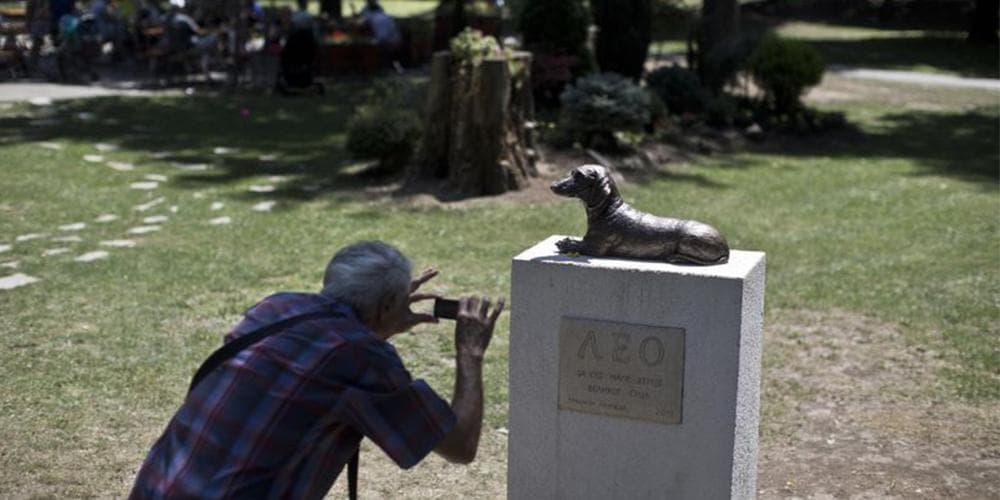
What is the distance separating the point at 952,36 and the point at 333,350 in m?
31.1

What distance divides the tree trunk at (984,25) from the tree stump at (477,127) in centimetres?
1998

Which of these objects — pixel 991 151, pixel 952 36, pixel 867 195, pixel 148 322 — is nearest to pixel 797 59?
pixel 991 151

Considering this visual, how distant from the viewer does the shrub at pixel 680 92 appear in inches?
659

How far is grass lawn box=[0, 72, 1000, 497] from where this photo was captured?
7164 millimetres

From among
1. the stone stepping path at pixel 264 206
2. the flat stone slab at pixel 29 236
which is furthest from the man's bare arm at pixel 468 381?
the stone stepping path at pixel 264 206

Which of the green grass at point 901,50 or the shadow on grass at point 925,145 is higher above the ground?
the green grass at point 901,50

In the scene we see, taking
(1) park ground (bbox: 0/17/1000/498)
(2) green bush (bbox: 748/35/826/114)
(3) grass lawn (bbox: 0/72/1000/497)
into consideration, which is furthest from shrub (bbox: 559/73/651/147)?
(2) green bush (bbox: 748/35/826/114)

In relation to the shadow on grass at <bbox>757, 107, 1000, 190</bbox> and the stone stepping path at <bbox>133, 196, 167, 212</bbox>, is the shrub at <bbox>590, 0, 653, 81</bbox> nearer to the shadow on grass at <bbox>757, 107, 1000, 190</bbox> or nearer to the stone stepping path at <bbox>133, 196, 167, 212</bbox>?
the shadow on grass at <bbox>757, 107, 1000, 190</bbox>

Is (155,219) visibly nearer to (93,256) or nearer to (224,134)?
(93,256)

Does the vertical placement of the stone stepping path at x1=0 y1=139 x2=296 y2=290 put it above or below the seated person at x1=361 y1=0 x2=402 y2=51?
below

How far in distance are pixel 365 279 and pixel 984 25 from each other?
29.2 meters

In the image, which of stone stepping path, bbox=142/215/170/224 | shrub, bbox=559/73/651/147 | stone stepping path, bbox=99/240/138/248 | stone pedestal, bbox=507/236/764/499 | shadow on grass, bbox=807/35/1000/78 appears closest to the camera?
stone pedestal, bbox=507/236/764/499

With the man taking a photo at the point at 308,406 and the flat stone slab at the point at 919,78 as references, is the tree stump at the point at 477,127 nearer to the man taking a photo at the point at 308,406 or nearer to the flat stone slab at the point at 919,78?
the man taking a photo at the point at 308,406

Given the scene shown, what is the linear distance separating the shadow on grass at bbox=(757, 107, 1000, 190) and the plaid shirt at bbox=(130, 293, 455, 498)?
11.3 m
